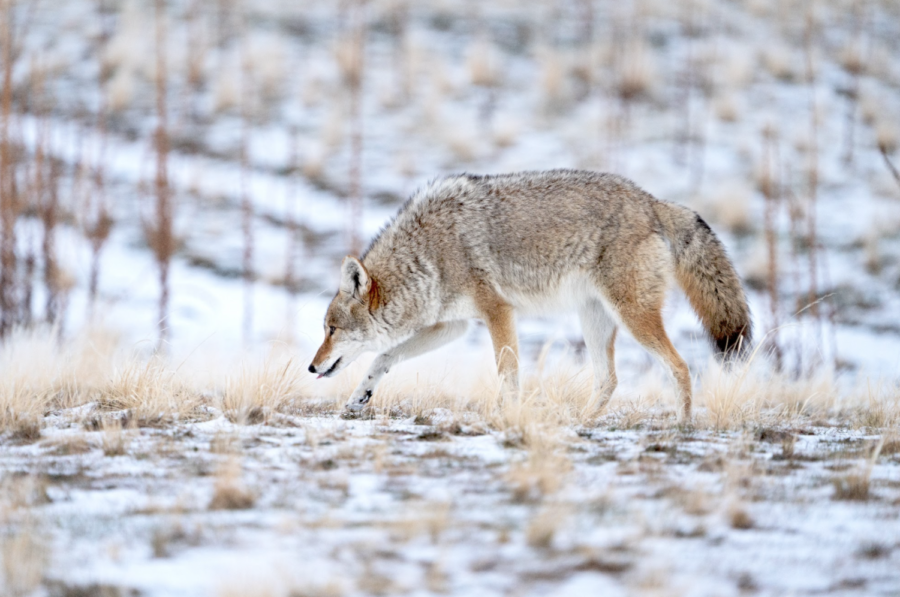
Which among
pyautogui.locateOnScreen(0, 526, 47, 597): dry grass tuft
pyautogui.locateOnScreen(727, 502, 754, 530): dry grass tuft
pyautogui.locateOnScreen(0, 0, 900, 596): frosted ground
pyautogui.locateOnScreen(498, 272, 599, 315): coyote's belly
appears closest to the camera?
pyautogui.locateOnScreen(0, 526, 47, 597): dry grass tuft

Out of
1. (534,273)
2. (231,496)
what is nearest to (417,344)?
(534,273)

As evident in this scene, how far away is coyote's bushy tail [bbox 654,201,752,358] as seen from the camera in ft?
18.4

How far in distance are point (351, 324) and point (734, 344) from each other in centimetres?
285

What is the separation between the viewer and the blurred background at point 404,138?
10938 mm

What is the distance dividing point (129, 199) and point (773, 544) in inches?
538

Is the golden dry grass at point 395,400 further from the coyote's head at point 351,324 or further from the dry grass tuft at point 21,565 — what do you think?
the dry grass tuft at point 21,565

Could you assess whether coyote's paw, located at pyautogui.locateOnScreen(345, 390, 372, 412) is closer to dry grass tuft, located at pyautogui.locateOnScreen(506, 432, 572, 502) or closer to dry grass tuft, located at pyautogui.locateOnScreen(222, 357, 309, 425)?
dry grass tuft, located at pyautogui.locateOnScreen(222, 357, 309, 425)

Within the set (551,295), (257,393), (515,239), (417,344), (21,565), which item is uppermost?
(515,239)

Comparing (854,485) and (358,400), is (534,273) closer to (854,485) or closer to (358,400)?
(358,400)

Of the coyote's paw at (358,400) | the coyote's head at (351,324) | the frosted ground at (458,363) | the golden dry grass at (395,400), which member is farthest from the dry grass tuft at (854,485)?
the coyote's head at (351,324)

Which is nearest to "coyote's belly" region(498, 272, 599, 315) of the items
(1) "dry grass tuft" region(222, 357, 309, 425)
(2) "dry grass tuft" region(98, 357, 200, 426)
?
(1) "dry grass tuft" region(222, 357, 309, 425)

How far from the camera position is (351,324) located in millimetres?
5898

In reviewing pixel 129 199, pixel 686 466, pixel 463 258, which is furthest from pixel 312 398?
pixel 129 199

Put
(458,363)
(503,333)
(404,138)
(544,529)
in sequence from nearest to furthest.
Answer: (544,529)
(503,333)
(458,363)
(404,138)
